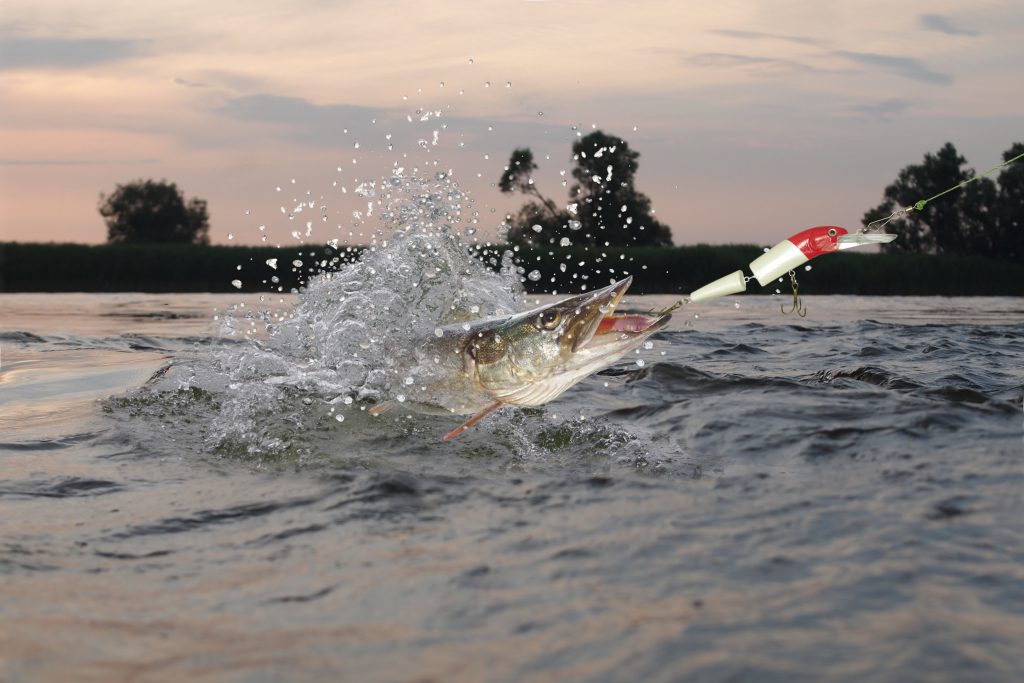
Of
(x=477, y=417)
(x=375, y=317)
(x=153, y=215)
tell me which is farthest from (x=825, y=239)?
(x=153, y=215)

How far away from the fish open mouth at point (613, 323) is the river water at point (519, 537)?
766mm

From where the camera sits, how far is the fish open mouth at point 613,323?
4.01m


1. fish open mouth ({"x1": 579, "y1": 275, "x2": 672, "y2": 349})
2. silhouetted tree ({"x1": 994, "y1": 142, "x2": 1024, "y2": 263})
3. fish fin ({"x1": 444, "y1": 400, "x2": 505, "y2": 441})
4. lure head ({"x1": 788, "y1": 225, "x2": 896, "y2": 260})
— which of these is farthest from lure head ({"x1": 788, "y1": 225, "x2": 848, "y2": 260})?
silhouetted tree ({"x1": 994, "y1": 142, "x2": 1024, "y2": 263})

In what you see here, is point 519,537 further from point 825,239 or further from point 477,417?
point 825,239

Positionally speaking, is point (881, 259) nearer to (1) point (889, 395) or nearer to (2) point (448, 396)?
(1) point (889, 395)

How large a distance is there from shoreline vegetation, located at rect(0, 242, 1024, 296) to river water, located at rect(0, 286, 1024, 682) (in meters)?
→ 21.7

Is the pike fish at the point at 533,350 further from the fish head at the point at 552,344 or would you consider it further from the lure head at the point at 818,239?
the lure head at the point at 818,239

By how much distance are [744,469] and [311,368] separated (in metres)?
4.27

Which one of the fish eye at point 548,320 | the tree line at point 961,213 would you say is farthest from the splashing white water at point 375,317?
the tree line at point 961,213

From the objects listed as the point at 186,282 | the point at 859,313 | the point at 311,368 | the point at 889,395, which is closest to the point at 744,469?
the point at 889,395

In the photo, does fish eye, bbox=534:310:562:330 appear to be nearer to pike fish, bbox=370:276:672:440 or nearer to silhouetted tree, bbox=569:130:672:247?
pike fish, bbox=370:276:672:440

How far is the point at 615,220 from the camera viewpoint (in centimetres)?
5694

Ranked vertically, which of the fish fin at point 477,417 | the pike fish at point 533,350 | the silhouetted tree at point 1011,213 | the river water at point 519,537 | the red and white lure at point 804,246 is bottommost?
the river water at point 519,537

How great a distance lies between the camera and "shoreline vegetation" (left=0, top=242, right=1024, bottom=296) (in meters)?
30.9
